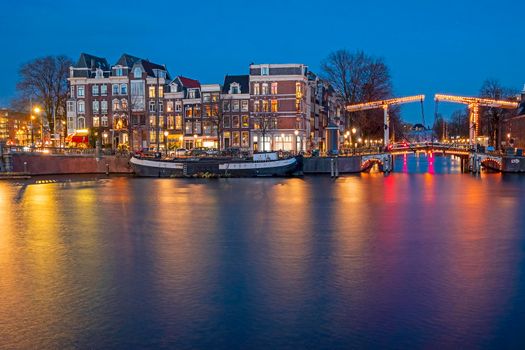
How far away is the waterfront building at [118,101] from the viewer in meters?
81.3

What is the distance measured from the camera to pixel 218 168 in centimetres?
5834

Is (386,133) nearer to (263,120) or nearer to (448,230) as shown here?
(263,120)

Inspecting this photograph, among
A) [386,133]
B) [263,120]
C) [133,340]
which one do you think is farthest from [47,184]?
[133,340]

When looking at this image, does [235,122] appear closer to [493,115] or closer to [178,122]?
[178,122]

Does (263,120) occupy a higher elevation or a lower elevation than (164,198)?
higher

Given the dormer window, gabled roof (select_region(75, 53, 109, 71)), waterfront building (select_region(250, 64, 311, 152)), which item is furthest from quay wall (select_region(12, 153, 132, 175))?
gabled roof (select_region(75, 53, 109, 71))

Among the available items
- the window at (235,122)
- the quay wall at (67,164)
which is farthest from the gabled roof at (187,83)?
the quay wall at (67,164)

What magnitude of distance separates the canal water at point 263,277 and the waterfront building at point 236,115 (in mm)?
47608

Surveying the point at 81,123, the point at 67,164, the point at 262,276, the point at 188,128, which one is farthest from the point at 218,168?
the point at 262,276

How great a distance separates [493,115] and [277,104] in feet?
112

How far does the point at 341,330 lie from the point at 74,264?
30.4ft

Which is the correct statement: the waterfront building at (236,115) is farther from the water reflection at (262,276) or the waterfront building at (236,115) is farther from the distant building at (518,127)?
the water reflection at (262,276)

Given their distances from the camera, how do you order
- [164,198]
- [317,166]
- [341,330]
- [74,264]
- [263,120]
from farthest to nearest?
[263,120] → [317,166] → [164,198] → [74,264] → [341,330]

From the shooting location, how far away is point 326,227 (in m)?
23.8
